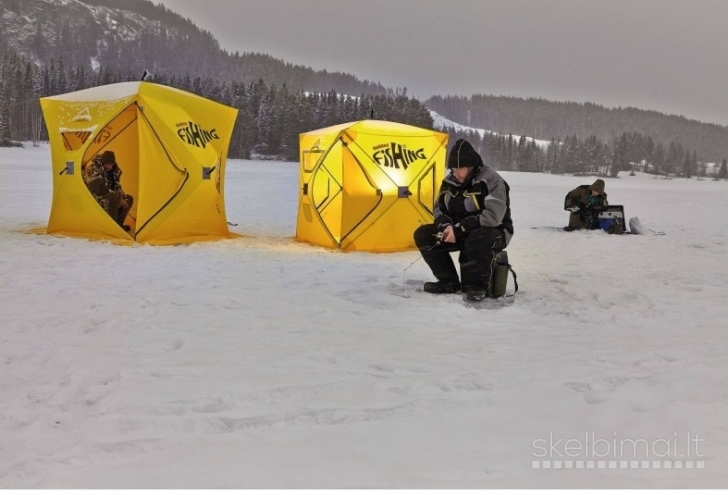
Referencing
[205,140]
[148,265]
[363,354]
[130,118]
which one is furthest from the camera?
[205,140]

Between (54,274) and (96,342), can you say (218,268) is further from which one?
(96,342)

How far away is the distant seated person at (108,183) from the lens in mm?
7656

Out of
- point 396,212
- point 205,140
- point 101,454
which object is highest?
point 205,140

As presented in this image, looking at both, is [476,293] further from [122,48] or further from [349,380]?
[122,48]

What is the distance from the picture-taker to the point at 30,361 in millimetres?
3049

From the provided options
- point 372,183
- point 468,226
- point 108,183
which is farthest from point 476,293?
point 108,183

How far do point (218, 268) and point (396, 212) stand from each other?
2.86 meters

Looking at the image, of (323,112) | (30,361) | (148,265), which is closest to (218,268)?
(148,265)

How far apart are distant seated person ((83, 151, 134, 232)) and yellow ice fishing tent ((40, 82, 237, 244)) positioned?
0.07 m

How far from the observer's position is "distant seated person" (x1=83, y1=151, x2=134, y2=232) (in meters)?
7.66

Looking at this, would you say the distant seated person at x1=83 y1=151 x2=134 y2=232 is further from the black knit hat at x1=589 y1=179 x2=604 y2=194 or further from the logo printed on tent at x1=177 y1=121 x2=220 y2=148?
the black knit hat at x1=589 y1=179 x2=604 y2=194

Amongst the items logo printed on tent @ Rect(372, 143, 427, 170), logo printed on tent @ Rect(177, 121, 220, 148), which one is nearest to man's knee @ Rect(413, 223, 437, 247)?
logo printed on tent @ Rect(372, 143, 427, 170)

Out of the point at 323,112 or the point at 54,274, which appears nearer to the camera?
the point at 54,274

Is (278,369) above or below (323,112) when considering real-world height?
below
